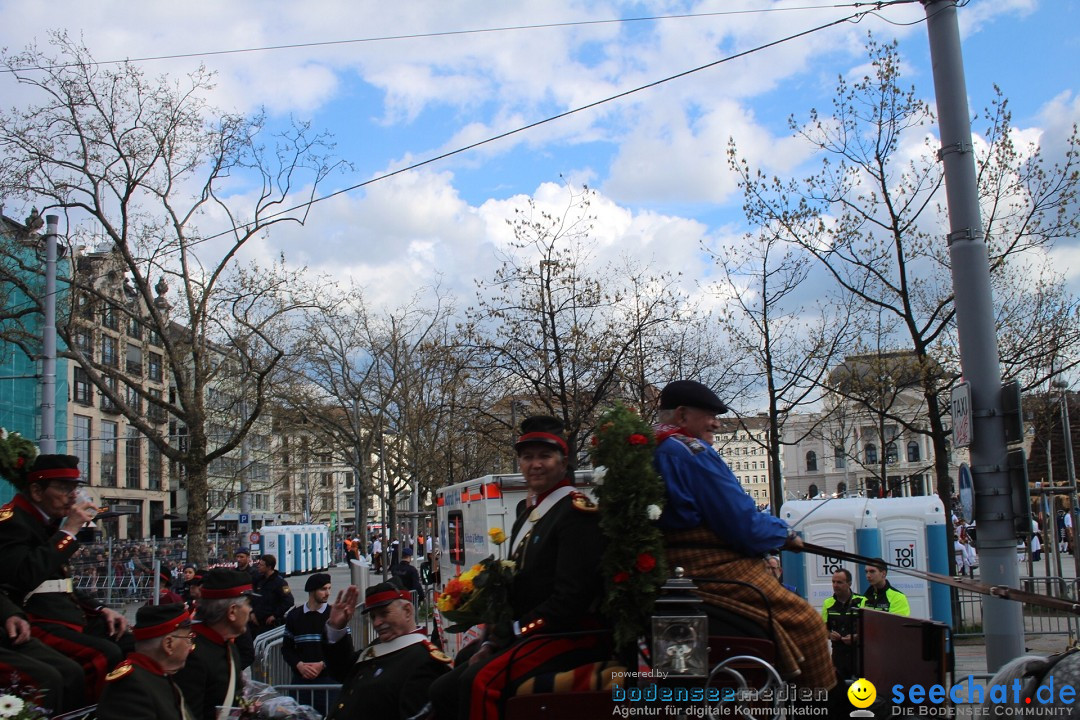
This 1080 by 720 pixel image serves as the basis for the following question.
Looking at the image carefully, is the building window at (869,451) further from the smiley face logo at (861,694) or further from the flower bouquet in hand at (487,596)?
the flower bouquet in hand at (487,596)

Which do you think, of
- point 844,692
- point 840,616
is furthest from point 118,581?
point 844,692

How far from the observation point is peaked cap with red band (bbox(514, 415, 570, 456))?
18.0ft

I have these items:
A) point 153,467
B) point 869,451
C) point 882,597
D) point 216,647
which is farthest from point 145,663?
point 153,467

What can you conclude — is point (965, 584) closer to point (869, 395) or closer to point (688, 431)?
point (688, 431)

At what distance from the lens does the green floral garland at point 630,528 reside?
4.55 meters

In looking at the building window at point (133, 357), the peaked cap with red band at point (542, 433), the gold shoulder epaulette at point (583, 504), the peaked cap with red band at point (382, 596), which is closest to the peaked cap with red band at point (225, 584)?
the peaked cap with red band at point (382, 596)

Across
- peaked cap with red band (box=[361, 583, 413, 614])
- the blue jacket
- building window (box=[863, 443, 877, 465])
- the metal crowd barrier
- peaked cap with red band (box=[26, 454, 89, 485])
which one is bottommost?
the metal crowd barrier

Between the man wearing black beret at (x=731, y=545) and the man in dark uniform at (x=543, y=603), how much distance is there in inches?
17.2

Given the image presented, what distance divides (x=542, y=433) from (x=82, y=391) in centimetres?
Result: 6291

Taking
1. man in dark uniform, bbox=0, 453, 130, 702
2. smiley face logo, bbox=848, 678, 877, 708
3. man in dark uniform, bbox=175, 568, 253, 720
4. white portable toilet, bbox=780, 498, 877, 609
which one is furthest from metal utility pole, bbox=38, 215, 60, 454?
smiley face logo, bbox=848, 678, 877, 708

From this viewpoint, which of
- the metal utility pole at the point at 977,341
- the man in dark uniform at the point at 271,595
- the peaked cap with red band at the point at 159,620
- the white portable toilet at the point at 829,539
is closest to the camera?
the peaked cap with red band at the point at 159,620

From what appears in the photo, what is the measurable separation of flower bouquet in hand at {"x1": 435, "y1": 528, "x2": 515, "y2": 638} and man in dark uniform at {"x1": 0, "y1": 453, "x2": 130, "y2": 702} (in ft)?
7.71

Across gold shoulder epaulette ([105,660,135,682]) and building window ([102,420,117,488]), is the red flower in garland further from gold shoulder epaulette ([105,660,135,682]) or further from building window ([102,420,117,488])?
building window ([102,420,117,488])

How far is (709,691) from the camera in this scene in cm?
452
